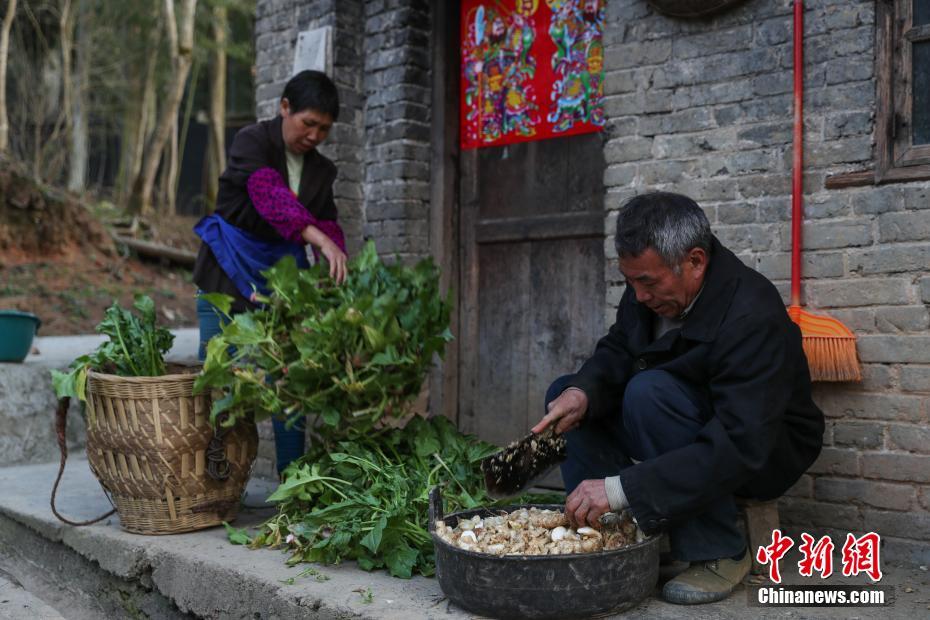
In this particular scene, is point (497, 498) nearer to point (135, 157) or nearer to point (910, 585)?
point (910, 585)

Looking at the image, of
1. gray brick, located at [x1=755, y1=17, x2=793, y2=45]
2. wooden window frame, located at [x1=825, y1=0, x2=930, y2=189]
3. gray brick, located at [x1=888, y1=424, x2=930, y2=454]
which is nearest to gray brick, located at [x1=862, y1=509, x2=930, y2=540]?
gray brick, located at [x1=888, y1=424, x2=930, y2=454]

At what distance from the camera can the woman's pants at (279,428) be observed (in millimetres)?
3789

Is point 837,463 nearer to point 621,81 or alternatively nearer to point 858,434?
point 858,434

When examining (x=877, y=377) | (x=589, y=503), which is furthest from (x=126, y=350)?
(x=877, y=377)

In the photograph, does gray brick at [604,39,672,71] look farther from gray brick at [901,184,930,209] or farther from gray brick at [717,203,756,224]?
gray brick at [901,184,930,209]

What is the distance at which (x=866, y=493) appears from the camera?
10.5 feet

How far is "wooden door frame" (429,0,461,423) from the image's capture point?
4.67 m

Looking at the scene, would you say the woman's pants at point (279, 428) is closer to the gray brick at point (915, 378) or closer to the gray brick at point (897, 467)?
the gray brick at point (897, 467)

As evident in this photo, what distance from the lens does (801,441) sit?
273cm

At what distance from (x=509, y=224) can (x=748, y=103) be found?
1.44 m

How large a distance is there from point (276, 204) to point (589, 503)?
187 centimetres

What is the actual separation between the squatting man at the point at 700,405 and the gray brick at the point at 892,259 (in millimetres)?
671

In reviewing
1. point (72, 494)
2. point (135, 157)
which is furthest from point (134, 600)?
point (135, 157)

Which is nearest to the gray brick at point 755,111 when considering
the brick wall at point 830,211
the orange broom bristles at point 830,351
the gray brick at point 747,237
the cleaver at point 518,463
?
the brick wall at point 830,211
